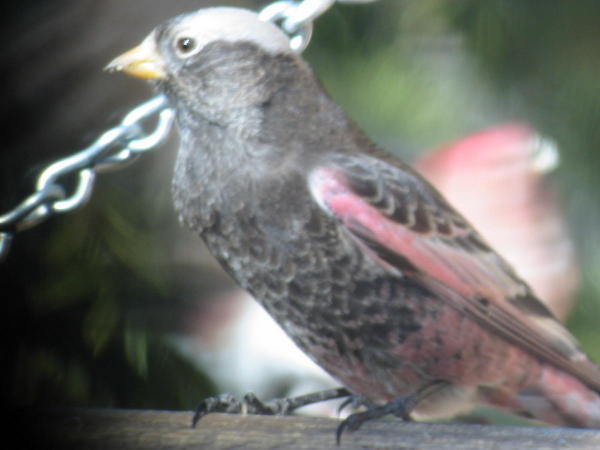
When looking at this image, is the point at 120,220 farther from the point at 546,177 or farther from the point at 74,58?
the point at 546,177

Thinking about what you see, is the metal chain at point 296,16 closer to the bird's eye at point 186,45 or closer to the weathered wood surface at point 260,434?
the bird's eye at point 186,45

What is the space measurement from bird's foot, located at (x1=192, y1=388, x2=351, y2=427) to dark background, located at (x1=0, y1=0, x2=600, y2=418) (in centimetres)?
15

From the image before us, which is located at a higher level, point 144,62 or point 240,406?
point 144,62

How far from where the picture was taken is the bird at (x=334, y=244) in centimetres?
59

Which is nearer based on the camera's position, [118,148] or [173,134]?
[118,148]

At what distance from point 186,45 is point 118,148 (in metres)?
0.08

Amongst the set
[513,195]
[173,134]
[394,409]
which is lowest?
[394,409]

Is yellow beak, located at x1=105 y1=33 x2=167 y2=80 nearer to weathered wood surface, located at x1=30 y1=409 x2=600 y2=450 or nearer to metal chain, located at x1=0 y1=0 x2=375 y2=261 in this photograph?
metal chain, located at x1=0 y1=0 x2=375 y2=261

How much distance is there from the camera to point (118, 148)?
63 centimetres

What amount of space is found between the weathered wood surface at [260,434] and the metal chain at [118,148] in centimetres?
12

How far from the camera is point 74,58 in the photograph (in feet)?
2.74

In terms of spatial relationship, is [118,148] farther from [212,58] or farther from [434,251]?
[434,251]

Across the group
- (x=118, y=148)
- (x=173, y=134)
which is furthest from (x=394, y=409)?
(x=173, y=134)

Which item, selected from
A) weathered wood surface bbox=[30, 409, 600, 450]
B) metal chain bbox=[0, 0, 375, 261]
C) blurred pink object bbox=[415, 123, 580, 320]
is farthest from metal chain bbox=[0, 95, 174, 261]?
blurred pink object bbox=[415, 123, 580, 320]
